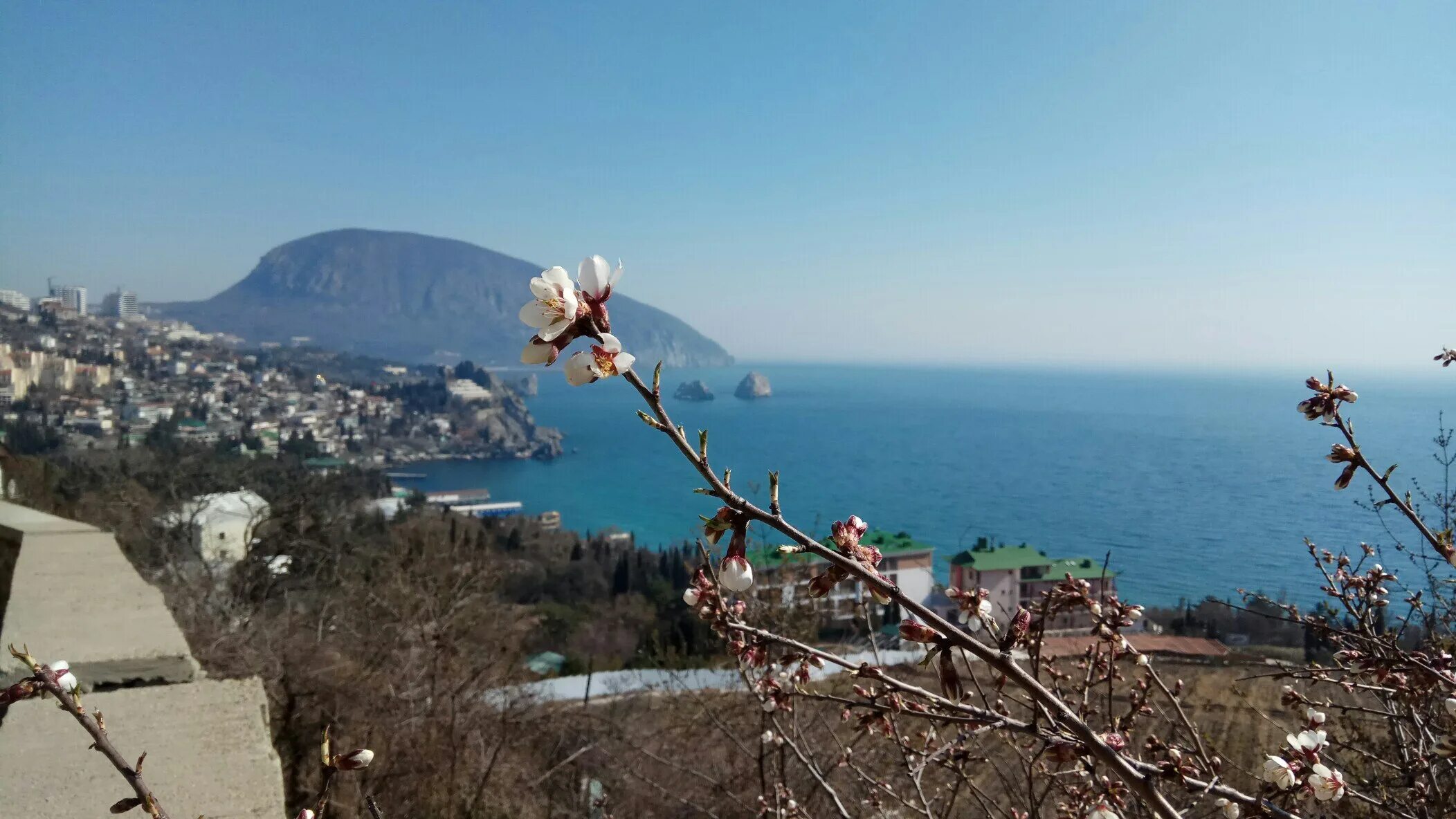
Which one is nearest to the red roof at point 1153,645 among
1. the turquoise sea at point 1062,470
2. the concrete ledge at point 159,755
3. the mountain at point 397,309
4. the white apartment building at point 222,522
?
the turquoise sea at point 1062,470

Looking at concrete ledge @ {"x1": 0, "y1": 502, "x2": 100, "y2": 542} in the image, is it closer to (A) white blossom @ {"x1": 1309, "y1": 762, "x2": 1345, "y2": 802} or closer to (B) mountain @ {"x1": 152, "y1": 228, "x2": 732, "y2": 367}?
(A) white blossom @ {"x1": 1309, "y1": 762, "x2": 1345, "y2": 802}

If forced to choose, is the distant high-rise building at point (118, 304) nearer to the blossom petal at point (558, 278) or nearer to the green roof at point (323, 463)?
the green roof at point (323, 463)

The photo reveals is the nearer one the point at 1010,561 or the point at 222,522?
the point at 1010,561

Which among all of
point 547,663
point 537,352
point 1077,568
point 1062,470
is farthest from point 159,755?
point 1062,470

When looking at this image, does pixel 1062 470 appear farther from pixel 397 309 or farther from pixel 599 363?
A: pixel 397 309

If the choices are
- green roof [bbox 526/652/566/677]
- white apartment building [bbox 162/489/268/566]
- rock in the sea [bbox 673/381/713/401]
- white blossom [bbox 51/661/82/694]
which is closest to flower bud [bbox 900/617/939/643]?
white blossom [bbox 51/661/82/694]
